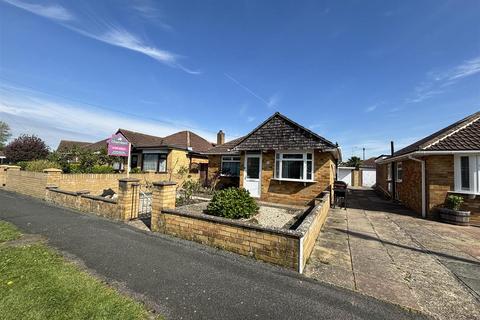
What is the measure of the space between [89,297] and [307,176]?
10240 millimetres

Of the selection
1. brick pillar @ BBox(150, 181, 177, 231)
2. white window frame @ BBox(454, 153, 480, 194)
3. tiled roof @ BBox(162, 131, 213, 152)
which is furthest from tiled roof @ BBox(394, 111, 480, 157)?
tiled roof @ BBox(162, 131, 213, 152)

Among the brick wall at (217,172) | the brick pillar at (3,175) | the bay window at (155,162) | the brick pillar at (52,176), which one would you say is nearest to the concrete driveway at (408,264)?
the brick wall at (217,172)

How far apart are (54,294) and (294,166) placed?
10.5 metres

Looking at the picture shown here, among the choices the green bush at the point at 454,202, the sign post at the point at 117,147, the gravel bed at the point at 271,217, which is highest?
the sign post at the point at 117,147

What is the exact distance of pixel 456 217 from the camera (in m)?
8.54

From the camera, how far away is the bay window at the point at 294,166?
38.1 ft

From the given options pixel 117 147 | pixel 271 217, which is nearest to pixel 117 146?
pixel 117 147

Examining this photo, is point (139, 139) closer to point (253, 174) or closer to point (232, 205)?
point (253, 174)

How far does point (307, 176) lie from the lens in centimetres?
1159

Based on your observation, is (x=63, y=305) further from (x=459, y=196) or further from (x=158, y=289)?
(x=459, y=196)

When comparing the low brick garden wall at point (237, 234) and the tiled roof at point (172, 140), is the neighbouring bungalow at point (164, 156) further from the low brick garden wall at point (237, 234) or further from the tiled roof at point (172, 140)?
the low brick garden wall at point (237, 234)

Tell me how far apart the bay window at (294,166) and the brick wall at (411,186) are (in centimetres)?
487

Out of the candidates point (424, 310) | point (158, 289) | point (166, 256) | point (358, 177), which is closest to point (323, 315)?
point (424, 310)

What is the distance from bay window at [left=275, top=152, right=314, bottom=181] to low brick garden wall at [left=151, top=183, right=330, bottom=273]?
18.0 ft
